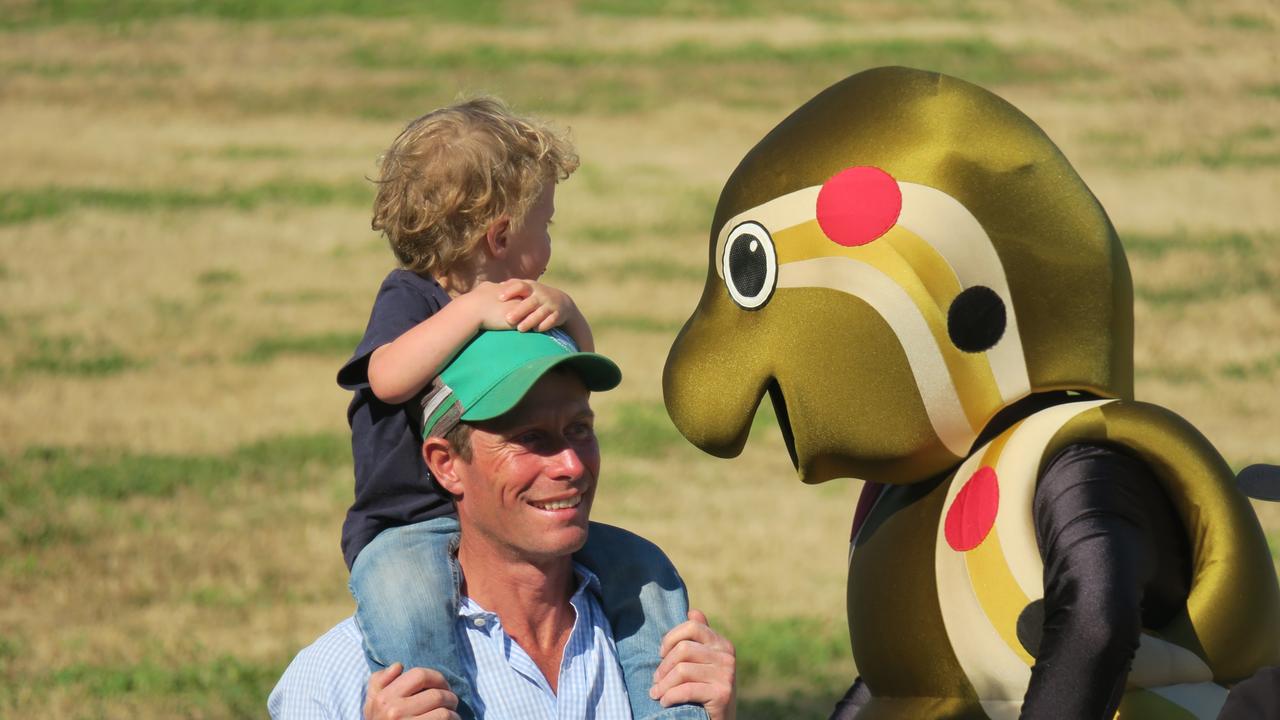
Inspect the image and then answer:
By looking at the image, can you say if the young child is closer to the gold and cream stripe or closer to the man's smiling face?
the man's smiling face

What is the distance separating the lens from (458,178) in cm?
315

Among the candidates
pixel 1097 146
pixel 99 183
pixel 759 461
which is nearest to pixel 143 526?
pixel 759 461

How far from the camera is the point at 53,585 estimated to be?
23.6 ft

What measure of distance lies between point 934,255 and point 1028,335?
223 mm

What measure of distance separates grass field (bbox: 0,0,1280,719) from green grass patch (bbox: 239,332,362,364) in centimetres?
4

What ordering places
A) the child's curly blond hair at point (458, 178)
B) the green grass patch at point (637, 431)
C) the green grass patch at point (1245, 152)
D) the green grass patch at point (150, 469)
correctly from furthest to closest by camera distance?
the green grass patch at point (1245, 152), the green grass patch at point (637, 431), the green grass patch at point (150, 469), the child's curly blond hair at point (458, 178)

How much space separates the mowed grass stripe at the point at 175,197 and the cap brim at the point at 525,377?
486 inches

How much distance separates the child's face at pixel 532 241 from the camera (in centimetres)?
326

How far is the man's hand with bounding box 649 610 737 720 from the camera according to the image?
8.93ft

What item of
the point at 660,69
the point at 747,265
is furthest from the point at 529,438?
the point at 660,69

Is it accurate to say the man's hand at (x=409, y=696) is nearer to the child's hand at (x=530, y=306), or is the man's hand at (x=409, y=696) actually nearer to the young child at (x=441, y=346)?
the young child at (x=441, y=346)

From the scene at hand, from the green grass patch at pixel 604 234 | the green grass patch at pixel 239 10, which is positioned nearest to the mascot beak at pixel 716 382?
the green grass patch at pixel 604 234

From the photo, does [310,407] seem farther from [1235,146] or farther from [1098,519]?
[1235,146]

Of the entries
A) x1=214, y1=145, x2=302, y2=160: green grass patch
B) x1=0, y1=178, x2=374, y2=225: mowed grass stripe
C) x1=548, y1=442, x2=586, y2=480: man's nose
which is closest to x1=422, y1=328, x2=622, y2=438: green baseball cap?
x1=548, y1=442, x2=586, y2=480: man's nose
